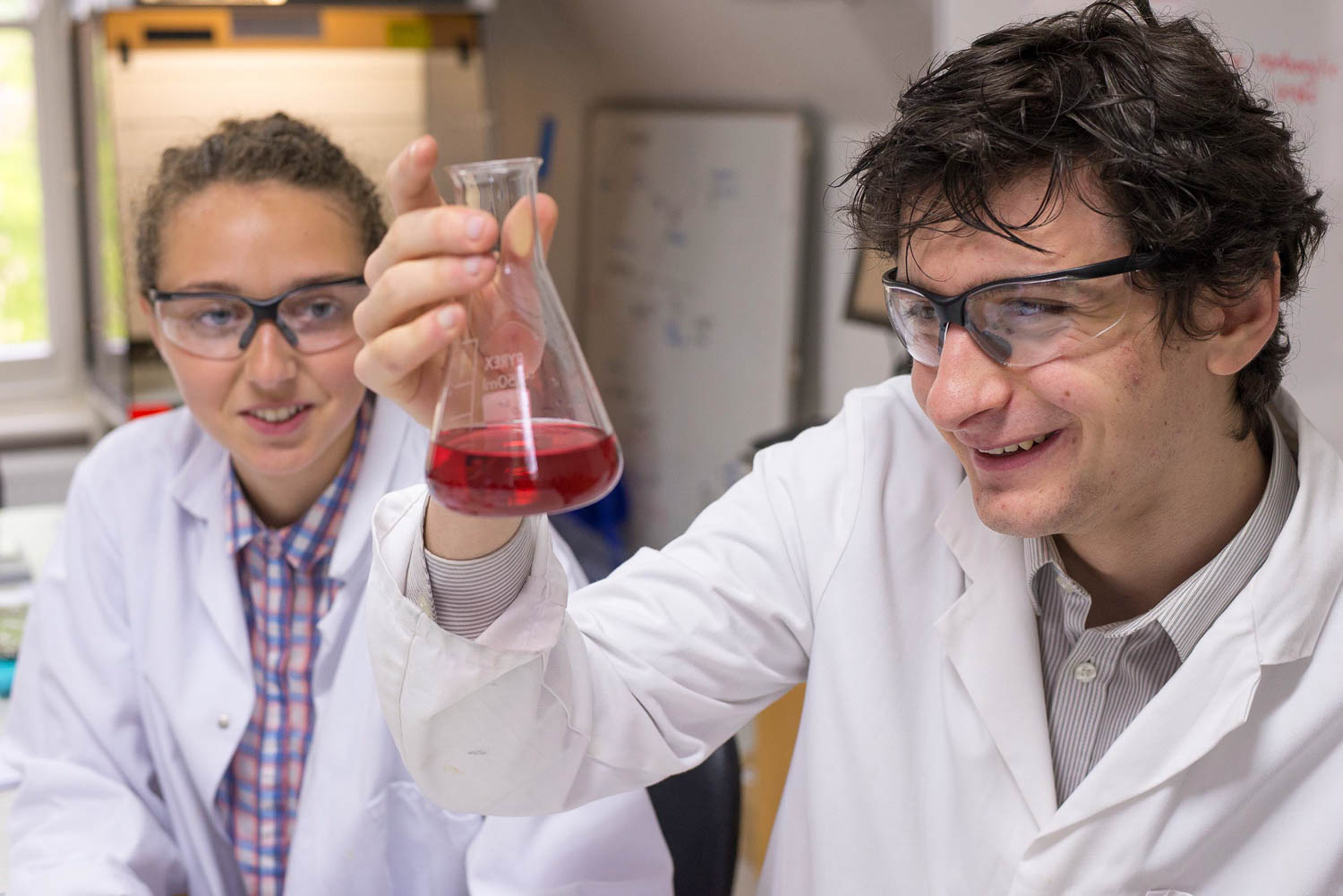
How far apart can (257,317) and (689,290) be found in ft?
7.88

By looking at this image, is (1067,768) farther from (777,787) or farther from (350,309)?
(777,787)

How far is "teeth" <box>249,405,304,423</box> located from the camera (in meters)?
1.36

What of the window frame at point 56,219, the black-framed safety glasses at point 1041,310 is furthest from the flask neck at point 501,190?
the window frame at point 56,219

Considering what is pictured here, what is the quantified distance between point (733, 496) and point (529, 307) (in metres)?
0.47

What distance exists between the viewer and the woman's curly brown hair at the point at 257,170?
1354 mm

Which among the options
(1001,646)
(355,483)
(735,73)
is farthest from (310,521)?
(735,73)

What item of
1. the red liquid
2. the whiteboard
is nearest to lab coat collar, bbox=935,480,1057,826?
the red liquid

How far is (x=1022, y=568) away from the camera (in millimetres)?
1180

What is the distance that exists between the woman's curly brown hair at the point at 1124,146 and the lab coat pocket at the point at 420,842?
29.4 inches

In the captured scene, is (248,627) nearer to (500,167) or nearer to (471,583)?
(471,583)

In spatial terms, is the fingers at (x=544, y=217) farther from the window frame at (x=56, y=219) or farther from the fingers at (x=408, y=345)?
the window frame at (x=56, y=219)

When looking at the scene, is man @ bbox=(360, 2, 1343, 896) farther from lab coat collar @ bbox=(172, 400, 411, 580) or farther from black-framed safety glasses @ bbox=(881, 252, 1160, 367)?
lab coat collar @ bbox=(172, 400, 411, 580)

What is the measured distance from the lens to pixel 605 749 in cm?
111

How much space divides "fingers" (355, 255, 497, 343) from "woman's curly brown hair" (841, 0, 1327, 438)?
0.40 meters
